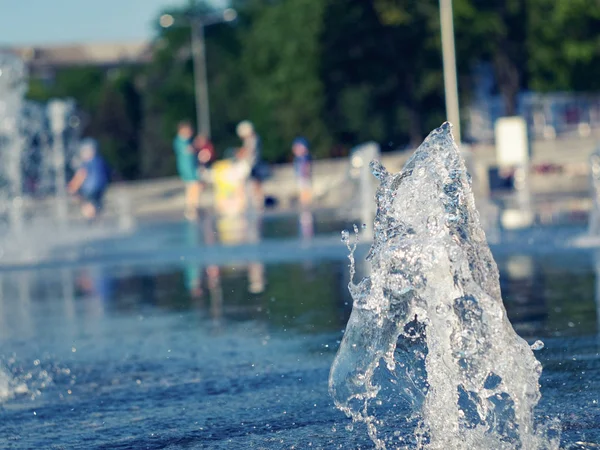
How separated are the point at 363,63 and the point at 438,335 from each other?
55.2m

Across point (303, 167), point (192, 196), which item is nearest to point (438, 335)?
point (192, 196)

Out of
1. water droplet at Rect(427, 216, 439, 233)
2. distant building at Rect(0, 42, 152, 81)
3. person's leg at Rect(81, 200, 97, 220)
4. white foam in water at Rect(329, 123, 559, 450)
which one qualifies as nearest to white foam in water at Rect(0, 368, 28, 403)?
white foam in water at Rect(329, 123, 559, 450)

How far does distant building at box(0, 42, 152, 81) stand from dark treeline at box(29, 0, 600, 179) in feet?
134

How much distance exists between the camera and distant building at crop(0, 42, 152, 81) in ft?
405

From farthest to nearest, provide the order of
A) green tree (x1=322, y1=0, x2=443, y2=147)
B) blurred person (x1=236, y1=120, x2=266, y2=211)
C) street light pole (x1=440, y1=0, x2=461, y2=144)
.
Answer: green tree (x1=322, y1=0, x2=443, y2=147), street light pole (x1=440, y1=0, x2=461, y2=144), blurred person (x1=236, y1=120, x2=266, y2=211)

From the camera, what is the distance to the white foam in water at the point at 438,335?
18.5 ft

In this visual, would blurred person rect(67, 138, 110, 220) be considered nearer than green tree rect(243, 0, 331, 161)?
Yes

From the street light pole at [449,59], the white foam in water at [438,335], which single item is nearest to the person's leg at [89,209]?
the street light pole at [449,59]

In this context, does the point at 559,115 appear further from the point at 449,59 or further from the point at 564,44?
the point at 449,59

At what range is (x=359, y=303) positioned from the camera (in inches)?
235

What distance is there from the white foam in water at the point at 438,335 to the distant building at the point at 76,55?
381ft

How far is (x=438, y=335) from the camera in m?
5.76

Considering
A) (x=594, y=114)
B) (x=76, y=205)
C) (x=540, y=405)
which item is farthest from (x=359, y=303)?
(x=594, y=114)

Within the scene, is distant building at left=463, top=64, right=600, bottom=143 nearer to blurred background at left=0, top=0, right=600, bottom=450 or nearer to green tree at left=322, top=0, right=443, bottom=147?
blurred background at left=0, top=0, right=600, bottom=450
